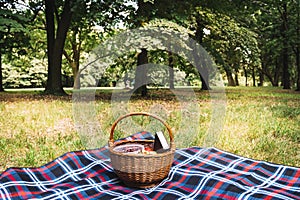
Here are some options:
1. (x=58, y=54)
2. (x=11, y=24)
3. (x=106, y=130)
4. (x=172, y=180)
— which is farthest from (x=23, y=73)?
(x=172, y=180)

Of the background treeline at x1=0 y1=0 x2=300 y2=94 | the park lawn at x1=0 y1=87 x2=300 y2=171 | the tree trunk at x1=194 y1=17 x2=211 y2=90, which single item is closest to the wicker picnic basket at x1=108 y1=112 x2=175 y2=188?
the park lawn at x1=0 y1=87 x2=300 y2=171

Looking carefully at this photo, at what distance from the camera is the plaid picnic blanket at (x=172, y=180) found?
2.09 meters

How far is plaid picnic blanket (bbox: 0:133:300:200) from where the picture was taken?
A: 6.84 ft

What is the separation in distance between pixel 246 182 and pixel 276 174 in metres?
0.29

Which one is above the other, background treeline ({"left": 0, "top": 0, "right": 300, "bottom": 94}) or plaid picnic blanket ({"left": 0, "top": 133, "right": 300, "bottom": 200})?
background treeline ({"left": 0, "top": 0, "right": 300, "bottom": 94})

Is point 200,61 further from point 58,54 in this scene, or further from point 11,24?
point 58,54

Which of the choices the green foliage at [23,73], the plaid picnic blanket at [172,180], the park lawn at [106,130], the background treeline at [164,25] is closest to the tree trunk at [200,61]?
the background treeline at [164,25]

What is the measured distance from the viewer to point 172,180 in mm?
2359

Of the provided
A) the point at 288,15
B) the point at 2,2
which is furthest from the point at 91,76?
the point at 288,15

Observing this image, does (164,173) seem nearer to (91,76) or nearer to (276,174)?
(276,174)

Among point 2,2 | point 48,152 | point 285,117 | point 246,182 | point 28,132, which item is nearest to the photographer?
point 246,182

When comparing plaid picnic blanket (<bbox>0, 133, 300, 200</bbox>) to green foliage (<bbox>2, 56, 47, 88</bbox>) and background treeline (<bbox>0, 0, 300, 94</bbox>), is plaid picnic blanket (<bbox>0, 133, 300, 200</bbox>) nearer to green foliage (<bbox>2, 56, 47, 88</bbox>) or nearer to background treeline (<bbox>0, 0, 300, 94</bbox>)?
background treeline (<bbox>0, 0, 300, 94</bbox>)

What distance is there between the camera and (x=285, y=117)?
4.91 metres

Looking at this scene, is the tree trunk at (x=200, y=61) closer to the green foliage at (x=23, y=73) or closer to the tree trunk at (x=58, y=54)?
the tree trunk at (x=58, y=54)
